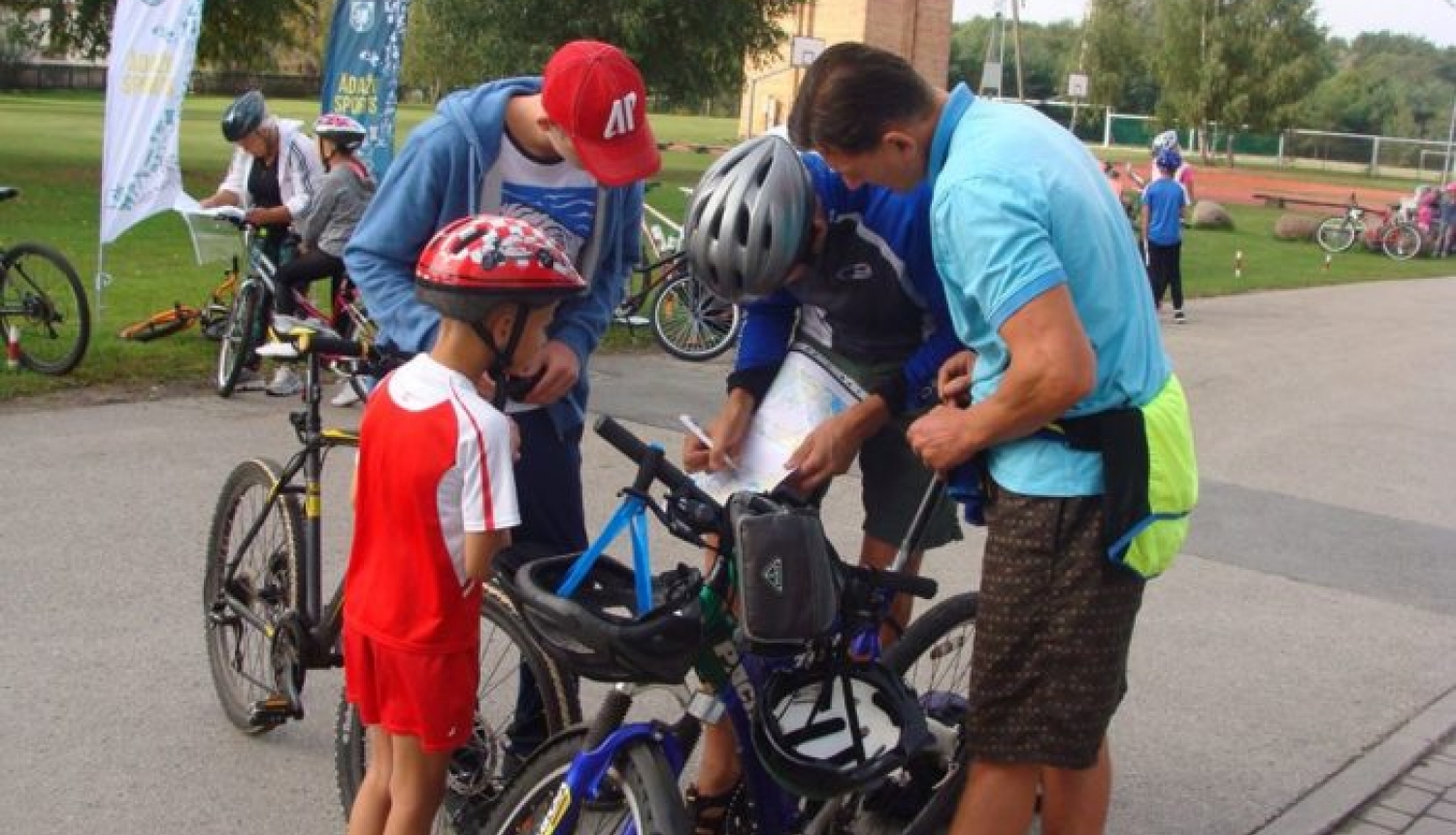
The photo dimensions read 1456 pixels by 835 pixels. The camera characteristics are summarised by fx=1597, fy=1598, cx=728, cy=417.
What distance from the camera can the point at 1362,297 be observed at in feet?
71.1

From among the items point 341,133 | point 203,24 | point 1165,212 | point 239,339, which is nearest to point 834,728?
point 239,339

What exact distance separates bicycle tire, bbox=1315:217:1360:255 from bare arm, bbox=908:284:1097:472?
29.7m

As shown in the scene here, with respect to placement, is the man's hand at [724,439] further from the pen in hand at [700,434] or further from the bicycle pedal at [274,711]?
the bicycle pedal at [274,711]

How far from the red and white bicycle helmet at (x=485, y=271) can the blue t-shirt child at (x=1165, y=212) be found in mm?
15264

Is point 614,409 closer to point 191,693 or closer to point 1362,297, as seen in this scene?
point 191,693

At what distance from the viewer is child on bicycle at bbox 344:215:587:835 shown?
2.92 metres

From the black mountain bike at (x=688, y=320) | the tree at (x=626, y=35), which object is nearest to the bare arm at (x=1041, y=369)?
the black mountain bike at (x=688, y=320)

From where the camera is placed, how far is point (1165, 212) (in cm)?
1766

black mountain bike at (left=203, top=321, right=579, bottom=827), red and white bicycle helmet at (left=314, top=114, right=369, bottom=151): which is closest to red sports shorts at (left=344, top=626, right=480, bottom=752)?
black mountain bike at (left=203, top=321, right=579, bottom=827)

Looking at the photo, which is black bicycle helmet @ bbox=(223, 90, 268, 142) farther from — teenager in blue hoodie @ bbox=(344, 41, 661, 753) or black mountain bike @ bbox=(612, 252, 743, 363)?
teenager in blue hoodie @ bbox=(344, 41, 661, 753)

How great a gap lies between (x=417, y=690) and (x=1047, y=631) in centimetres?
123

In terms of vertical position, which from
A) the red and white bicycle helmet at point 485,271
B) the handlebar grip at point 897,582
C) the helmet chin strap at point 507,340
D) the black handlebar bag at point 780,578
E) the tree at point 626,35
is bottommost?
the handlebar grip at point 897,582

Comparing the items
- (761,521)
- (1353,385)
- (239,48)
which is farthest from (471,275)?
(239,48)

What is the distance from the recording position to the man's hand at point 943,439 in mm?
3086
